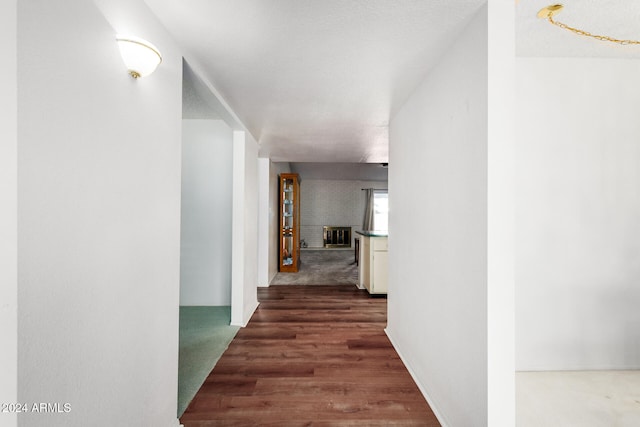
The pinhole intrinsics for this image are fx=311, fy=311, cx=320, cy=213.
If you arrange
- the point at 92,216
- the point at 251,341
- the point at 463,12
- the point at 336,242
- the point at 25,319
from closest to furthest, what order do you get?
the point at 25,319
the point at 92,216
the point at 463,12
the point at 251,341
the point at 336,242

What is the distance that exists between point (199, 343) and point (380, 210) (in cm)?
791

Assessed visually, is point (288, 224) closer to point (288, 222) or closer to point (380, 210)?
point (288, 222)

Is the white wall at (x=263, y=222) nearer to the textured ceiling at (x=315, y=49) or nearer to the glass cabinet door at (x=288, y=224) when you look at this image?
the glass cabinet door at (x=288, y=224)

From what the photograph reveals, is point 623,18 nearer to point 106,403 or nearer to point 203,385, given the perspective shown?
point 106,403

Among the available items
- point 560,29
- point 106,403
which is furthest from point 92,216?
point 560,29

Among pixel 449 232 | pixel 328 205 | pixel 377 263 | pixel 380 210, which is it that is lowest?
pixel 377 263

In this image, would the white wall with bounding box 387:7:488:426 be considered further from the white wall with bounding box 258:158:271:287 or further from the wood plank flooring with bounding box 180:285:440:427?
the white wall with bounding box 258:158:271:287

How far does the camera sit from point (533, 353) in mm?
2361

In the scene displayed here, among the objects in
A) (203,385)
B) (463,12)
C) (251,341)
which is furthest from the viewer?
(251,341)

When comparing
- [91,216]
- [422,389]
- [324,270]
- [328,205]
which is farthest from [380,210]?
[91,216]

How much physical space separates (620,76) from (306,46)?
2410 millimetres

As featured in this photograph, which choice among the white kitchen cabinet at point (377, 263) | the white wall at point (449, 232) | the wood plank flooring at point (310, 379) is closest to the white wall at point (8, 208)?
the wood plank flooring at point (310, 379)

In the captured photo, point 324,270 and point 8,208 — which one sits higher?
point 8,208

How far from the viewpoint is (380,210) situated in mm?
10141
